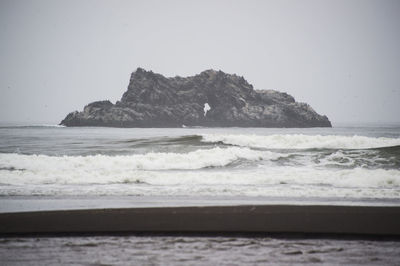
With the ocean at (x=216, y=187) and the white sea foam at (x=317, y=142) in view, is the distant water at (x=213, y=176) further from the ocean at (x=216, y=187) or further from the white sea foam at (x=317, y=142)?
the white sea foam at (x=317, y=142)

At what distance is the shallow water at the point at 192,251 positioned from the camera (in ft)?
9.24

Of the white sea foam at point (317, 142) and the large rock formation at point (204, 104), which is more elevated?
the large rock formation at point (204, 104)

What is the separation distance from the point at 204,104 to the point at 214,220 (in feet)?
455

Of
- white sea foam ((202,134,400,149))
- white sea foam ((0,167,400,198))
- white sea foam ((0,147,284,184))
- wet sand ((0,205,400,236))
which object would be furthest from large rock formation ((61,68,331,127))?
wet sand ((0,205,400,236))

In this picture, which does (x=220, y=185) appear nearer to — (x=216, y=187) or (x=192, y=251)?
(x=216, y=187)

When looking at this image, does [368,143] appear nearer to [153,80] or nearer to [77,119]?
[77,119]

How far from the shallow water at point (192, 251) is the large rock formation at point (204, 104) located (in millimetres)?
106230

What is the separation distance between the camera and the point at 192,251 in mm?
3135

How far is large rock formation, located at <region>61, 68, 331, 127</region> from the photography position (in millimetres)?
120750

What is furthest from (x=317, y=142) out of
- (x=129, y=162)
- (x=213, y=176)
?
(x=213, y=176)

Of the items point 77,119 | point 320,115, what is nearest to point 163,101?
point 77,119

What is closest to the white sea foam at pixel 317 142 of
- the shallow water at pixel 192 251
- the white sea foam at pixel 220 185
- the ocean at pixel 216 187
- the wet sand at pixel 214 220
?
the ocean at pixel 216 187

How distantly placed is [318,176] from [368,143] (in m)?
13.8

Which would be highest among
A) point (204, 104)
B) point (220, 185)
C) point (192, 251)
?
point (204, 104)
